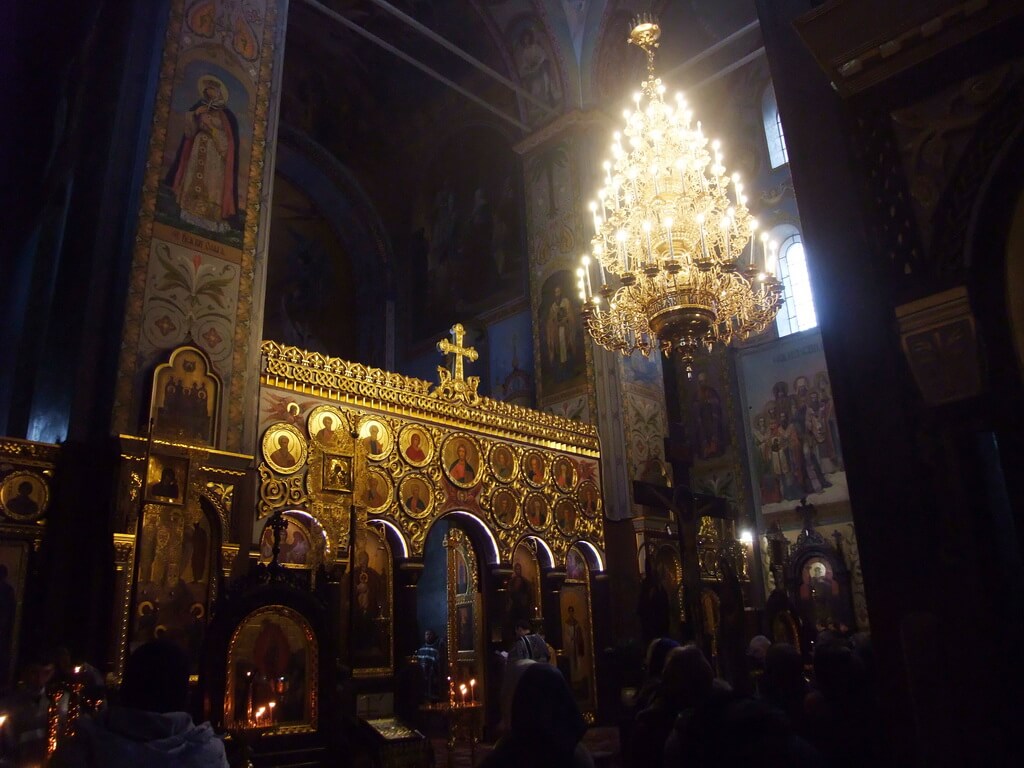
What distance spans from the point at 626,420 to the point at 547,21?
6.85m

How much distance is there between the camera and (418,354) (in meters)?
15.3

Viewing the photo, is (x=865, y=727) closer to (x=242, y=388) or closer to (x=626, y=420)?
(x=242, y=388)

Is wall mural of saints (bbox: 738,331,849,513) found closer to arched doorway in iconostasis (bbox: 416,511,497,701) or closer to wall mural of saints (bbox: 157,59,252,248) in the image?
arched doorway in iconostasis (bbox: 416,511,497,701)

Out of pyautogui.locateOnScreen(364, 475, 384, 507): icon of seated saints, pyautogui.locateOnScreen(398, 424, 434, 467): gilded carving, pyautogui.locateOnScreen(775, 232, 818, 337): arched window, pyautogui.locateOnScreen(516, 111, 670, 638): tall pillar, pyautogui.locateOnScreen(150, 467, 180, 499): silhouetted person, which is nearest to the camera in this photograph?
pyautogui.locateOnScreen(150, 467, 180, 499): silhouetted person

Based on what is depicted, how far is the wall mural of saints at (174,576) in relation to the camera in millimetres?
5840

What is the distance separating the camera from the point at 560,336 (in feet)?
39.5

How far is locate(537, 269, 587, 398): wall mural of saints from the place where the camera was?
11742mm

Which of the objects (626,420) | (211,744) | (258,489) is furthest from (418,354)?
(211,744)

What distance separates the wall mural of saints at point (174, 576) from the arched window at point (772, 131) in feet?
41.3

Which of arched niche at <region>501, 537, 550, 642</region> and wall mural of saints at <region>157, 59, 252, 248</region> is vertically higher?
wall mural of saints at <region>157, 59, 252, 248</region>

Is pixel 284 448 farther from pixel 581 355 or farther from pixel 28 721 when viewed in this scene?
pixel 581 355

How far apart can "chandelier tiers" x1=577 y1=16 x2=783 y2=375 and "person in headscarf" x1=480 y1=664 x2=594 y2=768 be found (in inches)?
204

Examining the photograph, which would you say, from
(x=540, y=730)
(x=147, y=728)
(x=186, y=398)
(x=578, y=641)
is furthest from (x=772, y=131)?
(x=147, y=728)

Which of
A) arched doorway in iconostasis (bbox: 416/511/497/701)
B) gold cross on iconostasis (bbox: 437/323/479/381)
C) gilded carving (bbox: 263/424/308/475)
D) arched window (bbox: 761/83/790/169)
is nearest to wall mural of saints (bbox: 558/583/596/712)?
arched doorway in iconostasis (bbox: 416/511/497/701)
